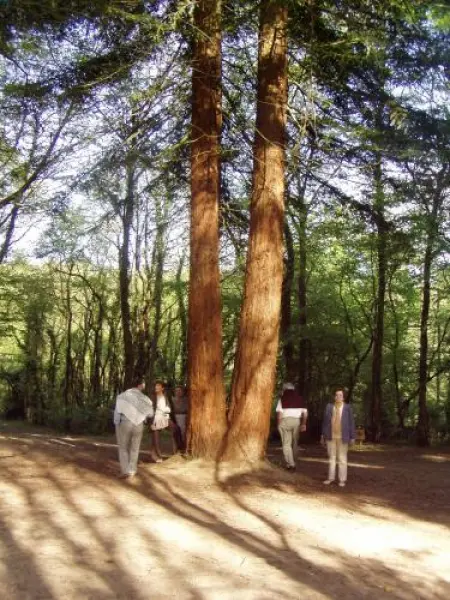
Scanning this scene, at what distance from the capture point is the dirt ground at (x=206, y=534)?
5.02 metres

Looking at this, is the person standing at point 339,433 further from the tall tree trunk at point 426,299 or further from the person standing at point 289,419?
the tall tree trunk at point 426,299

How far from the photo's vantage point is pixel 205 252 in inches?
404

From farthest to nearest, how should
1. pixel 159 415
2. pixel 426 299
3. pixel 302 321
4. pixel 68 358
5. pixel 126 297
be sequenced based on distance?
pixel 68 358
pixel 126 297
pixel 302 321
pixel 426 299
pixel 159 415

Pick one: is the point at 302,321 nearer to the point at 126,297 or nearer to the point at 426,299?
the point at 426,299

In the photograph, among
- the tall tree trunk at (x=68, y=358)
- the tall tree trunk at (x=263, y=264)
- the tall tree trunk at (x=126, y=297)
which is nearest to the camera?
the tall tree trunk at (x=263, y=264)

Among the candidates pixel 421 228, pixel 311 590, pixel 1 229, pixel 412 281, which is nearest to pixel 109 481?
pixel 311 590

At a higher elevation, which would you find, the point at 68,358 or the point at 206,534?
the point at 68,358

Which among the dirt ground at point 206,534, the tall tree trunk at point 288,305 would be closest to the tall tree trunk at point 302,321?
the tall tree trunk at point 288,305

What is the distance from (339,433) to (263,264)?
3.26m

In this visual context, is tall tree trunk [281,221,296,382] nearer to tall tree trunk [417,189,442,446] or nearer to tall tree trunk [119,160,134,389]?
tall tree trunk [417,189,442,446]

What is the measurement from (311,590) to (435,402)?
2652cm

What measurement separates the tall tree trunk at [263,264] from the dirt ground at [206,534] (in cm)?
78

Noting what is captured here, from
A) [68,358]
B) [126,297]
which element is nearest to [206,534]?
[126,297]

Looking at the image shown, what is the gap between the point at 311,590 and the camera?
5098 mm
